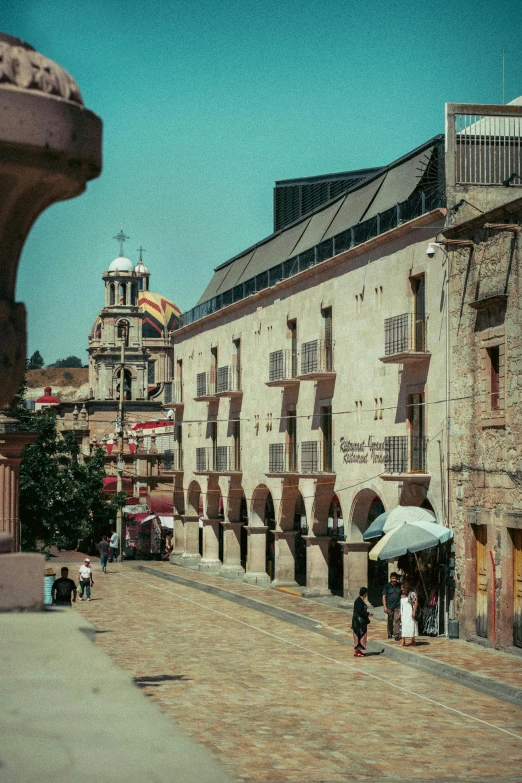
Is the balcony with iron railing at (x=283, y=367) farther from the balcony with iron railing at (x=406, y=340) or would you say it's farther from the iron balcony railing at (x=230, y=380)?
the balcony with iron railing at (x=406, y=340)

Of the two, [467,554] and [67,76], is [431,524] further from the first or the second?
[67,76]

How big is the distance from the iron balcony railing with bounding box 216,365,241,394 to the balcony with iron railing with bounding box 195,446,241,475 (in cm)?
212

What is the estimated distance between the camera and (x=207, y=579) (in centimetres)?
4444

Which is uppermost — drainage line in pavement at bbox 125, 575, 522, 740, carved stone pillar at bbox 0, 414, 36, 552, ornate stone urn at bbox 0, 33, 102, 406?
ornate stone urn at bbox 0, 33, 102, 406

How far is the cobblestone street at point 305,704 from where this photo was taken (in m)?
14.9

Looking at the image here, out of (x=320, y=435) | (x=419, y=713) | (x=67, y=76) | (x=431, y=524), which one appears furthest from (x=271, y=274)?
(x=67, y=76)

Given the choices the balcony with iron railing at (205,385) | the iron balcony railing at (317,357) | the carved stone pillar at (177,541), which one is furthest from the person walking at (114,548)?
the iron balcony railing at (317,357)

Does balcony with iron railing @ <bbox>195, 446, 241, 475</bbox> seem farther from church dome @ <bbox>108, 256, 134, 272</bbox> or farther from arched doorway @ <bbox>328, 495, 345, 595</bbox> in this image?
church dome @ <bbox>108, 256, 134, 272</bbox>

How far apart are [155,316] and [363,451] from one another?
92.0 m

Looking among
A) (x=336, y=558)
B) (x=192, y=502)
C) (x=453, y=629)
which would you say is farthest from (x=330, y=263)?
(x=192, y=502)

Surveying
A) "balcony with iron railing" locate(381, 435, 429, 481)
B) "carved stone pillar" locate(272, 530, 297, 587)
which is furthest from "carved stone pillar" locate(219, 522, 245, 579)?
"balcony with iron railing" locate(381, 435, 429, 481)

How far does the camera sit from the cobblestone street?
14.9m

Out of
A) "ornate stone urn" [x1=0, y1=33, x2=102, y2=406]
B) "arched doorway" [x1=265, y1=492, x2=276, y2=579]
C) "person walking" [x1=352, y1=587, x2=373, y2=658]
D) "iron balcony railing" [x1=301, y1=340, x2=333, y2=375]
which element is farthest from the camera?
"arched doorway" [x1=265, y1=492, x2=276, y2=579]

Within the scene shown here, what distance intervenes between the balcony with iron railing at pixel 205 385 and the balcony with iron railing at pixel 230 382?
1387mm
